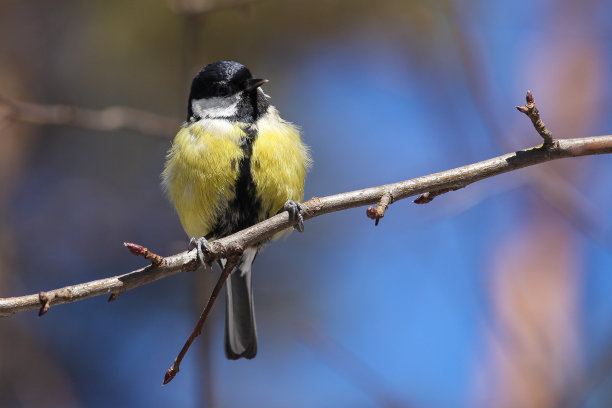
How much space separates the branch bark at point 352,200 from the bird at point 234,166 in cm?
44

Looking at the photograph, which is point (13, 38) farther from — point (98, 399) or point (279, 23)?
point (98, 399)

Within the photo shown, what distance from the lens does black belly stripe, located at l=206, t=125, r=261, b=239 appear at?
3.19 m

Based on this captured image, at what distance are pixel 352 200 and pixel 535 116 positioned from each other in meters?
0.66

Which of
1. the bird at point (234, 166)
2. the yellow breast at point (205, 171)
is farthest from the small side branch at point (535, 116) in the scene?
the yellow breast at point (205, 171)

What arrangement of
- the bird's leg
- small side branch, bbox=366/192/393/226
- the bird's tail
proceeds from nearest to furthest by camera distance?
1. small side branch, bbox=366/192/393/226
2. the bird's leg
3. the bird's tail

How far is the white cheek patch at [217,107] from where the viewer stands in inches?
136

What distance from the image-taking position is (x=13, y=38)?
A: 622 centimetres

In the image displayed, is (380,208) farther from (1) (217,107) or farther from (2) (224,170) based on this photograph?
(1) (217,107)

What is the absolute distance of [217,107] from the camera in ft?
11.6

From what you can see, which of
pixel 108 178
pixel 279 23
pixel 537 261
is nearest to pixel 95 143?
pixel 108 178

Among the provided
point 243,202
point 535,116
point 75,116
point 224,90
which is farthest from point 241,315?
point 535,116

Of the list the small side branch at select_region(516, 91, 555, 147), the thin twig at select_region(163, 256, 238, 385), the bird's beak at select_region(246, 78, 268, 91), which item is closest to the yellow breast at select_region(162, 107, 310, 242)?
the bird's beak at select_region(246, 78, 268, 91)

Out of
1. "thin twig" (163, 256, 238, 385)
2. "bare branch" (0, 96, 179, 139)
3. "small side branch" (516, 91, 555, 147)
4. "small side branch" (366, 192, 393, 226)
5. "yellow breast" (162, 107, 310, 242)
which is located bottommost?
"thin twig" (163, 256, 238, 385)

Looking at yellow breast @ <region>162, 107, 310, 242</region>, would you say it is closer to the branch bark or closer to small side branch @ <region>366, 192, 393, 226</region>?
the branch bark
